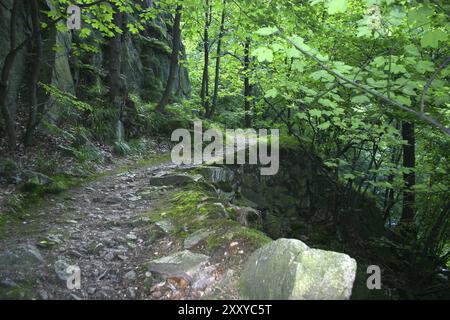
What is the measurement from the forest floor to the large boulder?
0.94 feet

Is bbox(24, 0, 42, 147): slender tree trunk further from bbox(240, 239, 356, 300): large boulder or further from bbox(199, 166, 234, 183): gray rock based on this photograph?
bbox(240, 239, 356, 300): large boulder

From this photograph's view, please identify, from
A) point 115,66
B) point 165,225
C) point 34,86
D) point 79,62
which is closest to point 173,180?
point 165,225

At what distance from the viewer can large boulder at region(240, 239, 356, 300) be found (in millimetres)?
3031

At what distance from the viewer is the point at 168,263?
400 cm

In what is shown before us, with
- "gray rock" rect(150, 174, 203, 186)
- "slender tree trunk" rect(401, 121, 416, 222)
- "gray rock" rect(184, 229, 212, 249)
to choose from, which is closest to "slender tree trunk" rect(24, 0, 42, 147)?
"gray rock" rect(150, 174, 203, 186)

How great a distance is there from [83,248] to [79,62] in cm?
754

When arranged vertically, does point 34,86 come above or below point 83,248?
above

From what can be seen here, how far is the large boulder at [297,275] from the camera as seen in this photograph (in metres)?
3.03

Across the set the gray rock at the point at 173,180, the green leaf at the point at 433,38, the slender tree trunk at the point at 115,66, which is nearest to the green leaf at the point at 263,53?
the green leaf at the point at 433,38

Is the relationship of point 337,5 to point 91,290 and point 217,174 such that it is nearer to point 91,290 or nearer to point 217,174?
point 91,290

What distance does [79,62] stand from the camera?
34.4ft

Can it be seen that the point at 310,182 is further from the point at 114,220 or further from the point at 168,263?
the point at 168,263
